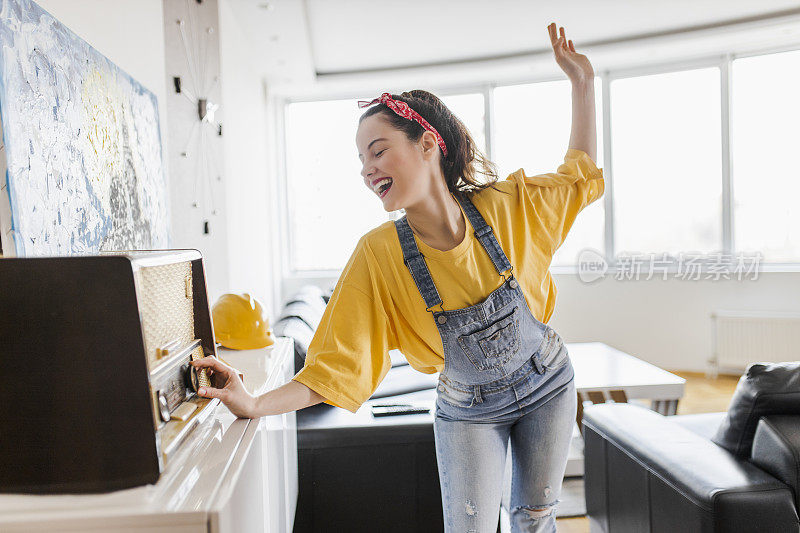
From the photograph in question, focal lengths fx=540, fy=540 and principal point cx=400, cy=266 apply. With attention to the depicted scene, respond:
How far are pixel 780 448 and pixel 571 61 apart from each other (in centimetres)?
104

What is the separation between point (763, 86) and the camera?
4797 mm

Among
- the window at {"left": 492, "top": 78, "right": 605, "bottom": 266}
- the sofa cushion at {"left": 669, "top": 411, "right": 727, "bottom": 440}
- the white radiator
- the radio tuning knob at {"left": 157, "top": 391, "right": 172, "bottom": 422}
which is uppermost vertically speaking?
the window at {"left": 492, "top": 78, "right": 605, "bottom": 266}

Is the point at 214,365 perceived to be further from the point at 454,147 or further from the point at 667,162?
the point at 667,162

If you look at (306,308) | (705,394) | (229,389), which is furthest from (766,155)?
(229,389)

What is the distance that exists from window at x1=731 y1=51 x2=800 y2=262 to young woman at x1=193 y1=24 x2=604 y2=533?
A: 4605 mm

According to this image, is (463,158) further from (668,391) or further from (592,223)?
(592,223)

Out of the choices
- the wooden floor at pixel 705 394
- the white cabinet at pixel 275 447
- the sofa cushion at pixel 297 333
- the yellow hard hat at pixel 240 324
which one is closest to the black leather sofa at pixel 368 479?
the white cabinet at pixel 275 447

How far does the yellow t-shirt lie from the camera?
108cm

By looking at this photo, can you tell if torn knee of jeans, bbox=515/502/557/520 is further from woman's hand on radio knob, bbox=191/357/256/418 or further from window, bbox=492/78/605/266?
window, bbox=492/78/605/266

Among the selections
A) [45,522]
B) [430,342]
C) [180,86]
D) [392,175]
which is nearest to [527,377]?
[430,342]

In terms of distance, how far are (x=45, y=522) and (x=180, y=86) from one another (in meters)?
1.88

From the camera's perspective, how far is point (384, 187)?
46.0 inches

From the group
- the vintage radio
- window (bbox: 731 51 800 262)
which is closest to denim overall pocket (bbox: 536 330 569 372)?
the vintage radio

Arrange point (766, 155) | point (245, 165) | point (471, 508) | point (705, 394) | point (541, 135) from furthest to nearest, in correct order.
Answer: point (541, 135) → point (766, 155) → point (705, 394) → point (245, 165) → point (471, 508)
